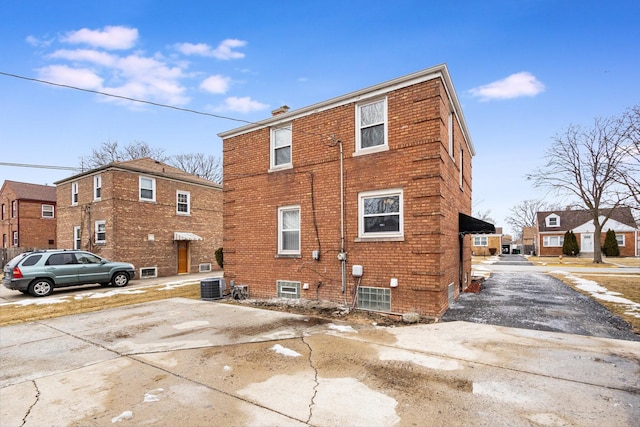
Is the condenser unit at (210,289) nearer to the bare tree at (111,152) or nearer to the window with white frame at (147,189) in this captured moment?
the window with white frame at (147,189)

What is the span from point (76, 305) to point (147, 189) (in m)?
10.2

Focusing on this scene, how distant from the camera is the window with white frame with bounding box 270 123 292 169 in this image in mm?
10391

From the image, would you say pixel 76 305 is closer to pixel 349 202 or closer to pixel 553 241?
pixel 349 202

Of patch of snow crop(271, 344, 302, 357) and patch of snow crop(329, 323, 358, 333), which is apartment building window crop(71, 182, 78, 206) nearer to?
patch of snow crop(329, 323, 358, 333)

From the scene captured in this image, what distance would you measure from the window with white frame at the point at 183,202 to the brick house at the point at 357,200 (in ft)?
36.1

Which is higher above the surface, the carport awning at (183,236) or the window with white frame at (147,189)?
the window with white frame at (147,189)

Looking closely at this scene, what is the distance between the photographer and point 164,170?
21.5m

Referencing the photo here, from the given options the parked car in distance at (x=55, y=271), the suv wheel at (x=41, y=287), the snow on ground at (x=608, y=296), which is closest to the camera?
the snow on ground at (x=608, y=296)

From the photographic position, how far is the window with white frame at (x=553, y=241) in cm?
4259

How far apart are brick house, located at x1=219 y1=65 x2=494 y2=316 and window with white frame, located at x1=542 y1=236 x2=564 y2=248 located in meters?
40.5

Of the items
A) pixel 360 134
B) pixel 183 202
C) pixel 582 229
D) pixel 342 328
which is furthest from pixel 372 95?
pixel 582 229

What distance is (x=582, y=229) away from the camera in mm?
40156

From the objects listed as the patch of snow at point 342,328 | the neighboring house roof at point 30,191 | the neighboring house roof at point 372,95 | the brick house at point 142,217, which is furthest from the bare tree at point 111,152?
the patch of snow at point 342,328

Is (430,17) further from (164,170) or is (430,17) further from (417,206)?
(164,170)
